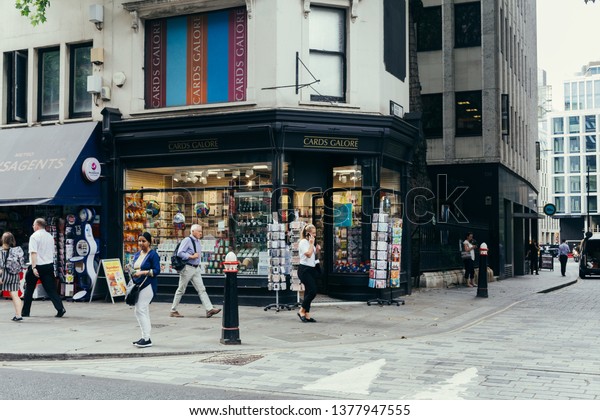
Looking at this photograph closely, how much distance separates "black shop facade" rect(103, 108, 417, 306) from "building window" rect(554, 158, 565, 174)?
107 m

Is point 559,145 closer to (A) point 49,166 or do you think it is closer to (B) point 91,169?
(B) point 91,169

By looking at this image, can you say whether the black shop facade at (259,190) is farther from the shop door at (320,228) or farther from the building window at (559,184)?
the building window at (559,184)

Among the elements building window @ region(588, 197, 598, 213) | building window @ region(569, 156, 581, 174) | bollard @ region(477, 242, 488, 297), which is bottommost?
bollard @ region(477, 242, 488, 297)

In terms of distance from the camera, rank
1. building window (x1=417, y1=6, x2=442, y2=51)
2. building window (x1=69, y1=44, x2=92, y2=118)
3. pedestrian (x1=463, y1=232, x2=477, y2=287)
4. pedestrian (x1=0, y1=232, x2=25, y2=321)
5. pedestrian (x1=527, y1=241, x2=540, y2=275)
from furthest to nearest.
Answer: pedestrian (x1=527, y1=241, x2=540, y2=275)
building window (x1=417, y1=6, x2=442, y2=51)
pedestrian (x1=463, y1=232, x2=477, y2=287)
building window (x1=69, y1=44, x2=92, y2=118)
pedestrian (x1=0, y1=232, x2=25, y2=321)

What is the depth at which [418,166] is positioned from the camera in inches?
825

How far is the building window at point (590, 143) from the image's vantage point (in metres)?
113

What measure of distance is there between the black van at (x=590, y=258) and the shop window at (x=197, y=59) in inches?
1011

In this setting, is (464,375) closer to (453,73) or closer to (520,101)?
(453,73)

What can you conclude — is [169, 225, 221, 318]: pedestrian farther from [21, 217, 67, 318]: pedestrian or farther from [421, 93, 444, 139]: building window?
[421, 93, 444, 139]: building window

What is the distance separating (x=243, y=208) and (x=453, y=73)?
53.9ft

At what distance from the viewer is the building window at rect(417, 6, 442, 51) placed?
29203mm

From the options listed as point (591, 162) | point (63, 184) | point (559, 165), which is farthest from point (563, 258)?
point (559, 165)

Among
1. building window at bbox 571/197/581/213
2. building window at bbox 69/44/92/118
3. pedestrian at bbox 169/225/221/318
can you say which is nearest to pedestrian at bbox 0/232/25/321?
pedestrian at bbox 169/225/221/318

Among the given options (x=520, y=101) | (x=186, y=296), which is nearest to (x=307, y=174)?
(x=186, y=296)
